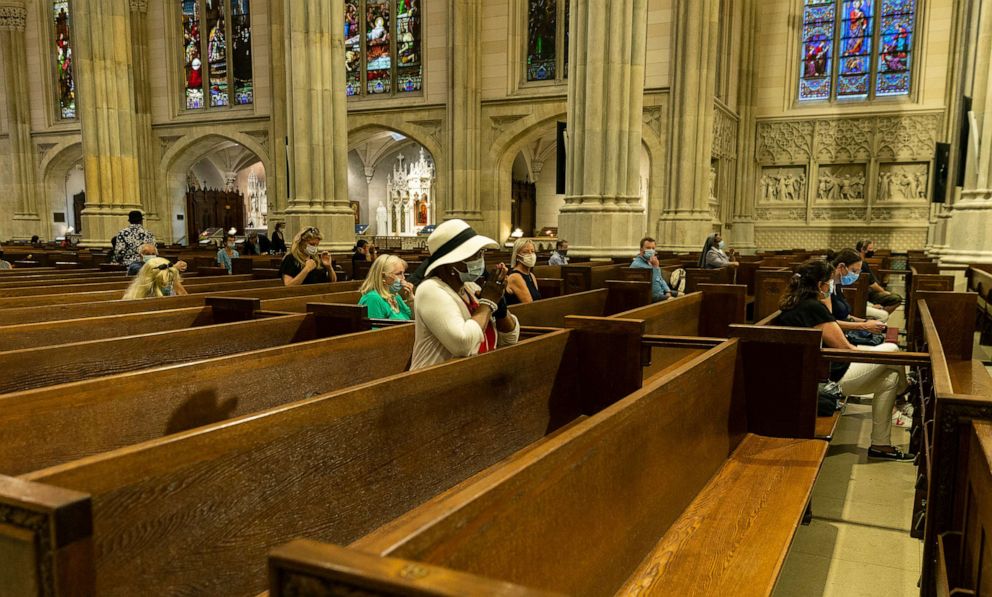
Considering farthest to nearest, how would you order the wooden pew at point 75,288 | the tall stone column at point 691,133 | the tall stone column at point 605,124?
the tall stone column at point 691,133 < the tall stone column at point 605,124 < the wooden pew at point 75,288

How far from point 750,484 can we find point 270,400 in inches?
79.5

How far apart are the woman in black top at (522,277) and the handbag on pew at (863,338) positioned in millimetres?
2717

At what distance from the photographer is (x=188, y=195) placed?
2306cm

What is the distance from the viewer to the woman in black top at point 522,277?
5750 mm

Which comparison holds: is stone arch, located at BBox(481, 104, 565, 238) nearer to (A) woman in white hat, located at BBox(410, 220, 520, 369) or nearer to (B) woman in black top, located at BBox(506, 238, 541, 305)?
(B) woman in black top, located at BBox(506, 238, 541, 305)

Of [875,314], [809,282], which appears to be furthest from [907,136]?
[809,282]

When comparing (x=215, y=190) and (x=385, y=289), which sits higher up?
(x=215, y=190)

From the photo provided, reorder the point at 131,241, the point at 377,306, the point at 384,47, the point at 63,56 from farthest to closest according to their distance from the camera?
the point at 63,56 < the point at 384,47 < the point at 131,241 < the point at 377,306

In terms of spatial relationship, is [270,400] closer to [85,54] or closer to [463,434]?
[463,434]

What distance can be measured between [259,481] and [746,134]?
781 inches

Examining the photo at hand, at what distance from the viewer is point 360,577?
0.89m

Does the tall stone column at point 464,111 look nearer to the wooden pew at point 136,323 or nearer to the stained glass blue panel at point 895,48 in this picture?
the stained glass blue panel at point 895,48

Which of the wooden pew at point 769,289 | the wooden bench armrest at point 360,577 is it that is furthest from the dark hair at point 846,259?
the wooden bench armrest at point 360,577

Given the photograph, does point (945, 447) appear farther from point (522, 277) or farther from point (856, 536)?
point (522, 277)
